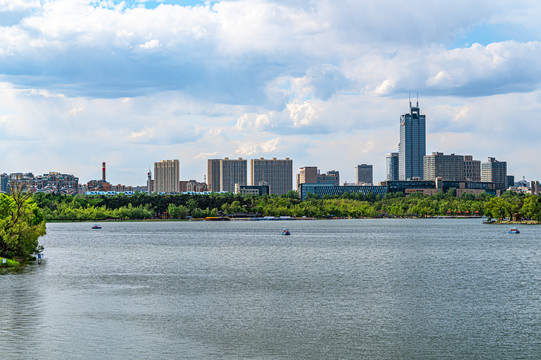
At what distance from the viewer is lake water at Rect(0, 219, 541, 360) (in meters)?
40.4

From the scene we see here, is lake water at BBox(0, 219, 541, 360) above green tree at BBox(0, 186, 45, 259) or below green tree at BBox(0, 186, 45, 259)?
below

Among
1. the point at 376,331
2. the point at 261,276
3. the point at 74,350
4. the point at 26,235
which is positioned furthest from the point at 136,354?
the point at 26,235

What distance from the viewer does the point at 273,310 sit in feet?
176

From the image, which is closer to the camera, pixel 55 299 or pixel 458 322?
pixel 458 322

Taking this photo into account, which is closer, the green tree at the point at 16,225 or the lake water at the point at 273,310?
the lake water at the point at 273,310

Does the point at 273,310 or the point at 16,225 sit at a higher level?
the point at 16,225

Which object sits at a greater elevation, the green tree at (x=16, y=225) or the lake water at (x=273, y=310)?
the green tree at (x=16, y=225)

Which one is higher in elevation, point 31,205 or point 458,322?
point 31,205

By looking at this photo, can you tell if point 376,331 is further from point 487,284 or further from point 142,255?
point 142,255

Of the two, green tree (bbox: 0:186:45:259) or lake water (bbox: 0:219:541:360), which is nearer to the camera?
lake water (bbox: 0:219:541:360)

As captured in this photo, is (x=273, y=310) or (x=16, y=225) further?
(x=16, y=225)

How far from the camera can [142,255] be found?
372ft

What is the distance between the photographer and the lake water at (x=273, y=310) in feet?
133

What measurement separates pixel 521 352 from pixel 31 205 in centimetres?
6635
